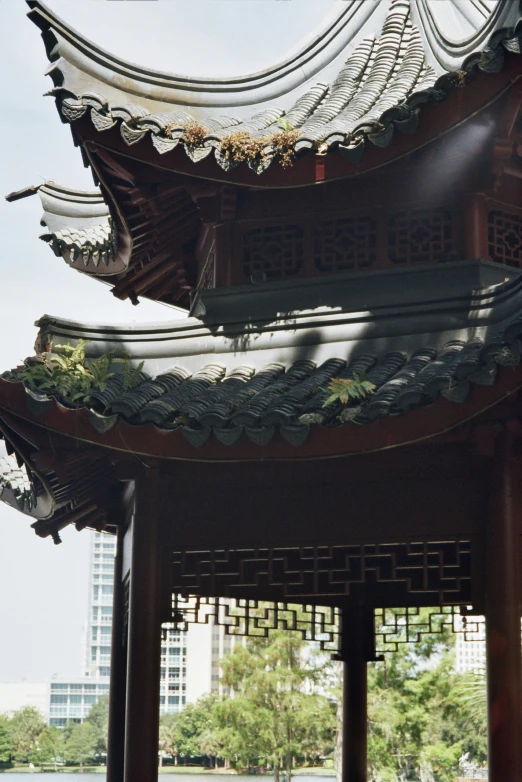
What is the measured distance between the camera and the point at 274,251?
8867mm

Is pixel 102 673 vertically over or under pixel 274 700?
under

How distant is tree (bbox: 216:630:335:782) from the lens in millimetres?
32500

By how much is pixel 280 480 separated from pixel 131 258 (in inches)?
135

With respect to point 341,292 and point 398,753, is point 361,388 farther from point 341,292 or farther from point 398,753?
point 398,753

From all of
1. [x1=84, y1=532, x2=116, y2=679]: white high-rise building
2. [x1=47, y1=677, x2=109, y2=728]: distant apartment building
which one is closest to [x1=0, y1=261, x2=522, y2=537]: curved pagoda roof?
[x1=47, y1=677, x2=109, y2=728]: distant apartment building

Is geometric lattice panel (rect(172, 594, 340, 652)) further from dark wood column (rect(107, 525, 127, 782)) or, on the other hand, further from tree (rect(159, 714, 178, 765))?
tree (rect(159, 714, 178, 765))

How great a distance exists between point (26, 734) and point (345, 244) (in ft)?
229

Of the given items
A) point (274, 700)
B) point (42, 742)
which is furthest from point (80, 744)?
point (274, 700)

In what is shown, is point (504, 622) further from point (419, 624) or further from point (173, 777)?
point (173, 777)

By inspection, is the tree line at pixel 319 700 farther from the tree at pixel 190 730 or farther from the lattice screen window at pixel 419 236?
the tree at pixel 190 730

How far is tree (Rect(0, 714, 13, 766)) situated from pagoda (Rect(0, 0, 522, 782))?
6478 cm

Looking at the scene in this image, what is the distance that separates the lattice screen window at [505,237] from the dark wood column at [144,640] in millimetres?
3481

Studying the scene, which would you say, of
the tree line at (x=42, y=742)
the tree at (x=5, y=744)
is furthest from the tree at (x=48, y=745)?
the tree at (x=5, y=744)

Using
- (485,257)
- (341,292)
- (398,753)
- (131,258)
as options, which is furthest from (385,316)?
(398,753)
